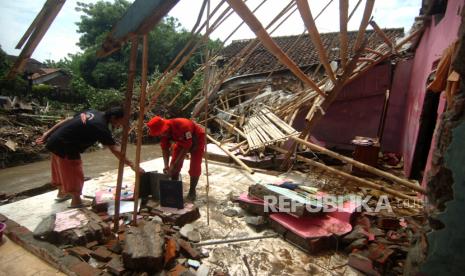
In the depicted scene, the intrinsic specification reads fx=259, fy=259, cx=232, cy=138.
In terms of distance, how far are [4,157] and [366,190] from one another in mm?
10042

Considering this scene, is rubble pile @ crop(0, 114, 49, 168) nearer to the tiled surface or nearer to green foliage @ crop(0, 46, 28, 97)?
green foliage @ crop(0, 46, 28, 97)

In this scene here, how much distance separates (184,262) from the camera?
2.68 meters

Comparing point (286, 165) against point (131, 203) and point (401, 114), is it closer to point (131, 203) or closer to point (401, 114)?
point (131, 203)

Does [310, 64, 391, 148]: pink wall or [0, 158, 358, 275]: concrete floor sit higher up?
[310, 64, 391, 148]: pink wall

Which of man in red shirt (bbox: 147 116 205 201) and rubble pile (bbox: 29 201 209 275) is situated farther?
man in red shirt (bbox: 147 116 205 201)

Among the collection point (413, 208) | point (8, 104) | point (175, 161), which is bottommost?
point (413, 208)

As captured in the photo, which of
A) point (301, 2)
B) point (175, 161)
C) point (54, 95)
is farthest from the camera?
point (54, 95)

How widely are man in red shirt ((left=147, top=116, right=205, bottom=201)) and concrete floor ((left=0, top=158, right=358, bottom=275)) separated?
0.58 m

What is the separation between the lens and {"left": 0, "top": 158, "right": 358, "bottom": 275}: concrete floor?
270cm

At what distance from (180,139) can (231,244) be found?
5.52 feet

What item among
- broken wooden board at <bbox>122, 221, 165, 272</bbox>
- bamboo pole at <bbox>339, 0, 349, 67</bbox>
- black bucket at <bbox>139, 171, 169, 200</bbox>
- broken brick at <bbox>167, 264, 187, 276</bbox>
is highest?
bamboo pole at <bbox>339, 0, 349, 67</bbox>

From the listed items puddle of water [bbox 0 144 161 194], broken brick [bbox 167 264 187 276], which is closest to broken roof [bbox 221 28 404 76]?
puddle of water [bbox 0 144 161 194]

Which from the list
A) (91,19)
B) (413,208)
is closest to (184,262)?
(413,208)

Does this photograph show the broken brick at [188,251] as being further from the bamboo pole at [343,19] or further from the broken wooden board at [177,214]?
the bamboo pole at [343,19]
